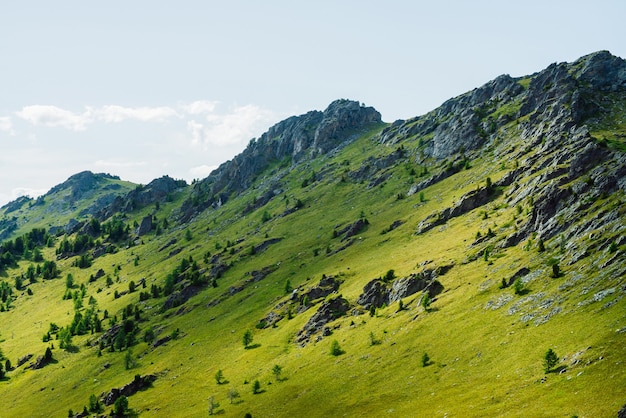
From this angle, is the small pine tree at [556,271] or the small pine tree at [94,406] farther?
the small pine tree at [94,406]

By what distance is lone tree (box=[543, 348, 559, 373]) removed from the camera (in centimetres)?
7275

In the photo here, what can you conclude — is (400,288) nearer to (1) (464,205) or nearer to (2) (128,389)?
(1) (464,205)

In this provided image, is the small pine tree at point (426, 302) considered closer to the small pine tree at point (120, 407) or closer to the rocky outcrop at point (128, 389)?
the small pine tree at point (120, 407)

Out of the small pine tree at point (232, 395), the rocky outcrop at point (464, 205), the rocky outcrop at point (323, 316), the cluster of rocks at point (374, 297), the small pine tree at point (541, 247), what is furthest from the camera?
the rocky outcrop at point (464, 205)

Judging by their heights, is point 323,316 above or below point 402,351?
above

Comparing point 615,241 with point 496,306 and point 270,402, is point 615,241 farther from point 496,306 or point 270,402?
point 270,402

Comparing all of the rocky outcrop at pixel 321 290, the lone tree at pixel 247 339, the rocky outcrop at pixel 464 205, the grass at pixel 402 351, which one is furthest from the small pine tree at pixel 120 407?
the rocky outcrop at pixel 464 205

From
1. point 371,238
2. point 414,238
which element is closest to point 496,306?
point 414,238

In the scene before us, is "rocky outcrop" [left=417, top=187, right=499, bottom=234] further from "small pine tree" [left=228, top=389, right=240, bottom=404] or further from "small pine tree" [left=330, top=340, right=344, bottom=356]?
"small pine tree" [left=228, top=389, right=240, bottom=404]

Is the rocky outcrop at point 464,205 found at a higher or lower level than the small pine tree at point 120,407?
higher

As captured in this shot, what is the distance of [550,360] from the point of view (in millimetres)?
72688

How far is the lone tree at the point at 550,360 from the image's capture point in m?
72.8

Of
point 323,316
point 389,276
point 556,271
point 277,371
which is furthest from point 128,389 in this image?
point 556,271

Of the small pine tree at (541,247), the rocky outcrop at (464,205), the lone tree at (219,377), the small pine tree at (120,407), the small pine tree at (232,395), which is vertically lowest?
the small pine tree at (232,395)
